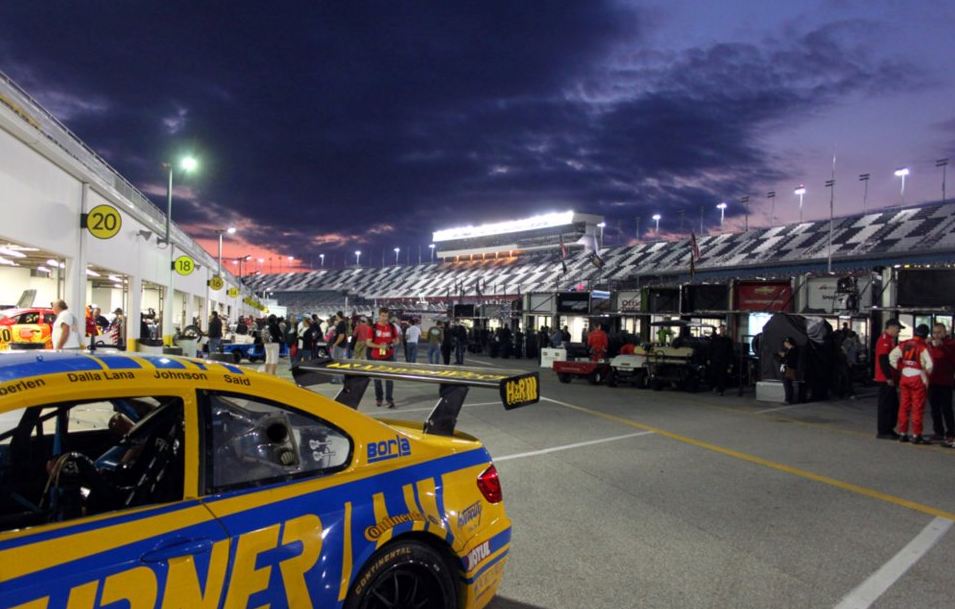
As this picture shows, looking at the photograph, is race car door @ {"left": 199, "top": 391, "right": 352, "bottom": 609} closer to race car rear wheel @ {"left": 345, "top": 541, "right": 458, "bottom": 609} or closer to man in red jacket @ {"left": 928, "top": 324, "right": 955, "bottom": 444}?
race car rear wheel @ {"left": 345, "top": 541, "right": 458, "bottom": 609}

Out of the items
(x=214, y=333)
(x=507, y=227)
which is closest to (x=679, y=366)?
(x=214, y=333)

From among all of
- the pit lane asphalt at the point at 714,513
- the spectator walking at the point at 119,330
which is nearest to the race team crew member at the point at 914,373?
the pit lane asphalt at the point at 714,513

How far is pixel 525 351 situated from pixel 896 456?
23245 millimetres

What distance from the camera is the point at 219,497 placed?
2.33 meters

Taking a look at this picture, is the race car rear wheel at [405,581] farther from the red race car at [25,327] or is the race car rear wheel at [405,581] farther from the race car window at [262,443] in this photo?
the red race car at [25,327]

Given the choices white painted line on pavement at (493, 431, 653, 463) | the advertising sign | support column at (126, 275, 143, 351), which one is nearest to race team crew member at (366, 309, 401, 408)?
white painted line on pavement at (493, 431, 653, 463)

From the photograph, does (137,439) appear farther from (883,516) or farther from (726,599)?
(883,516)

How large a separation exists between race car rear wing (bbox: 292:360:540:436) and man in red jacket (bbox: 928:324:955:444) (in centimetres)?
821

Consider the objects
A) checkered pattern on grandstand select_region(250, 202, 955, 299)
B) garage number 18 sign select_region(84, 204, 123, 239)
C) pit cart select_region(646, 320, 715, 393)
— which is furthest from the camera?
checkered pattern on grandstand select_region(250, 202, 955, 299)

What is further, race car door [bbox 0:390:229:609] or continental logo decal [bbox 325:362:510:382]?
continental logo decal [bbox 325:362:510:382]

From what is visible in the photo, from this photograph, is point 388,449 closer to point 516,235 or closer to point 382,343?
point 382,343

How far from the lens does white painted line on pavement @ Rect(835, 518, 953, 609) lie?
3838 millimetres

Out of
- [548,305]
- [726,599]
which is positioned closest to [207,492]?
[726,599]

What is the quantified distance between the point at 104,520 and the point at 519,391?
2.12m
